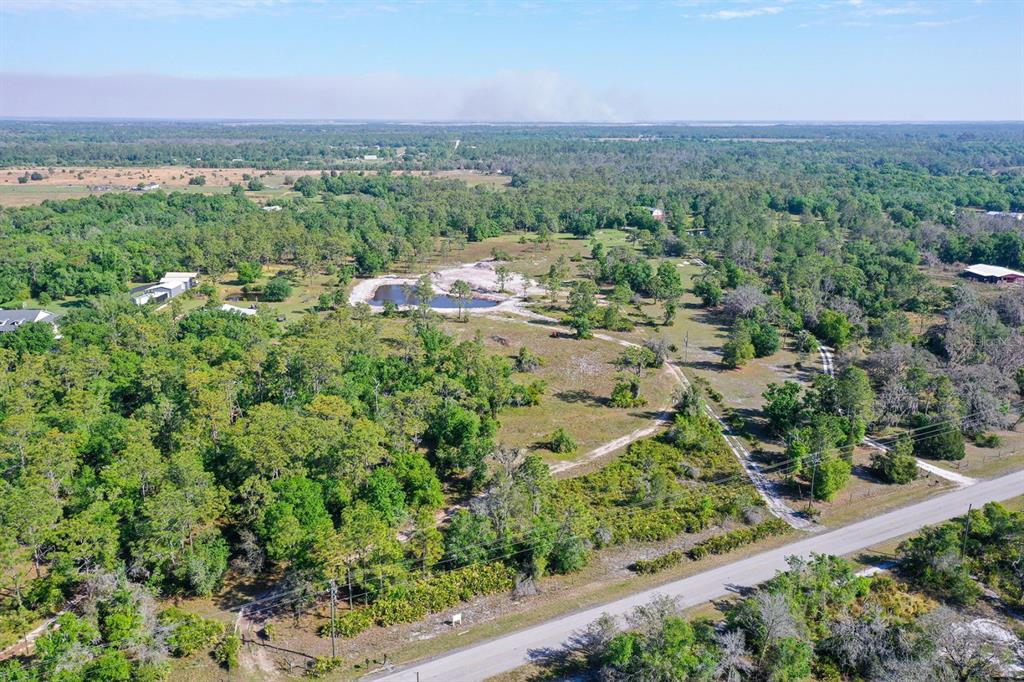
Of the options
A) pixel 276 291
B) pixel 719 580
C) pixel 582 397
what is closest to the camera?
pixel 719 580

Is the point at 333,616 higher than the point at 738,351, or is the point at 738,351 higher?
the point at 738,351

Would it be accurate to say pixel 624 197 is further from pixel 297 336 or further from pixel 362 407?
pixel 362 407

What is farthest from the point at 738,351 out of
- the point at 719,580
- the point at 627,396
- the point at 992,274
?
the point at 992,274

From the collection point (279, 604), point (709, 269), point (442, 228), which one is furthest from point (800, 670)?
point (442, 228)

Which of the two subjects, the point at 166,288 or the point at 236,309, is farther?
the point at 166,288

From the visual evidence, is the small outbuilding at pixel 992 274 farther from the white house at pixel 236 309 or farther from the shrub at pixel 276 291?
the white house at pixel 236 309

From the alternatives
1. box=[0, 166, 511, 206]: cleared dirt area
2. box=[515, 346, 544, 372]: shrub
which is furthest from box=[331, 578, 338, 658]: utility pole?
box=[0, 166, 511, 206]: cleared dirt area

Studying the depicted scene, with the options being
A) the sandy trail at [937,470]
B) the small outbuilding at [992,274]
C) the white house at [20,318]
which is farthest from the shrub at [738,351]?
the white house at [20,318]

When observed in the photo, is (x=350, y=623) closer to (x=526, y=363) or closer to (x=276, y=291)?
(x=526, y=363)
